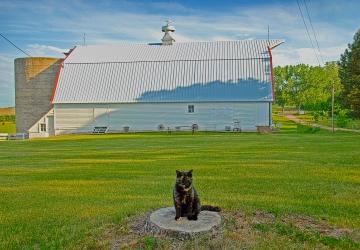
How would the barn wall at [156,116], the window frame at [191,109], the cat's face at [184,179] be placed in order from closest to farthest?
the cat's face at [184,179], the barn wall at [156,116], the window frame at [191,109]

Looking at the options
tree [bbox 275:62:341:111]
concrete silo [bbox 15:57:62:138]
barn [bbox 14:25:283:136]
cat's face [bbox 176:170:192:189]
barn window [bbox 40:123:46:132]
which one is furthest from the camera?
tree [bbox 275:62:341:111]

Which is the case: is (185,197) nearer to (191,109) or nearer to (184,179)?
(184,179)

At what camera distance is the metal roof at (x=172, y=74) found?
42428 mm

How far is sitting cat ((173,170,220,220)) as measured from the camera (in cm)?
635

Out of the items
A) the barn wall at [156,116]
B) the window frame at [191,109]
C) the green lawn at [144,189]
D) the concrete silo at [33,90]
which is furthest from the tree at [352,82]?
the concrete silo at [33,90]

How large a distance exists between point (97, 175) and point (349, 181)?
297 inches

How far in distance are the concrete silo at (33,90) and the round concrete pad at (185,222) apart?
136 feet

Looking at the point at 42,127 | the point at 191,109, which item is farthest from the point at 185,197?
the point at 42,127

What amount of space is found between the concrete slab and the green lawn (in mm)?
800

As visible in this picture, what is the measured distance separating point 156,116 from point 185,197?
36.8 m

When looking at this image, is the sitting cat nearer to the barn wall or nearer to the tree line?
the barn wall

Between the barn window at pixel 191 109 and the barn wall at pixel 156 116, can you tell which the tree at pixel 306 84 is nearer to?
the barn wall at pixel 156 116

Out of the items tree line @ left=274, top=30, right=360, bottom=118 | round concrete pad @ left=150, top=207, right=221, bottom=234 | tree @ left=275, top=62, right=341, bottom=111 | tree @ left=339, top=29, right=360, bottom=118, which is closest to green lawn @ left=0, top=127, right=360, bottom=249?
round concrete pad @ left=150, top=207, right=221, bottom=234

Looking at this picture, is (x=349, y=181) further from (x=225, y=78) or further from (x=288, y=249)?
(x=225, y=78)
